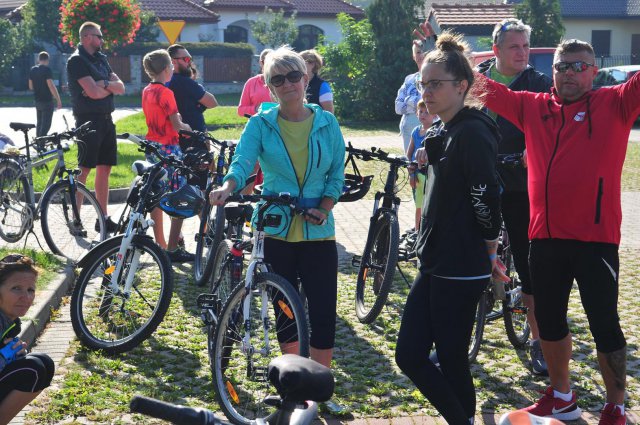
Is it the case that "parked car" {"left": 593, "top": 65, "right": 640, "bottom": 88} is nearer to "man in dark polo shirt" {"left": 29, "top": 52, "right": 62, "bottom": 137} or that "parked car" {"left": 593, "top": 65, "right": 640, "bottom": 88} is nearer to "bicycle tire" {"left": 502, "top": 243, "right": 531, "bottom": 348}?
"man in dark polo shirt" {"left": 29, "top": 52, "right": 62, "bottom": 137}

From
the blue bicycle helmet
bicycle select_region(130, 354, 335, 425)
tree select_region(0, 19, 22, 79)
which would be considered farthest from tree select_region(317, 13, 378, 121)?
bicycle select_region(130, 354, 335, 425)

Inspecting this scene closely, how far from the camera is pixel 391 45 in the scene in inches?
1176

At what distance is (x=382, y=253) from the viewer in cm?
762

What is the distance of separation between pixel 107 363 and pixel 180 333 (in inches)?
34.2

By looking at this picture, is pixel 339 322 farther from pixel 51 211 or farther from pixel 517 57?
pixel 51 211

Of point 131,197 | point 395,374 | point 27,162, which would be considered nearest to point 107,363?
point 131,197

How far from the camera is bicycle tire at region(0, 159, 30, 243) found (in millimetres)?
10008

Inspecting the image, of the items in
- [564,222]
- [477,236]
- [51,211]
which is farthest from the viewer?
[51,211]

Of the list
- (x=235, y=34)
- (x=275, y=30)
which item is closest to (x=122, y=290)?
(x=275, y=30)

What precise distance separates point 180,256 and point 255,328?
429cm

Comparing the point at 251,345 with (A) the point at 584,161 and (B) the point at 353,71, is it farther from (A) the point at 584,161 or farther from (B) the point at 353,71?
(B) the point at 353,71

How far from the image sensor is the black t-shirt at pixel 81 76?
405 inches

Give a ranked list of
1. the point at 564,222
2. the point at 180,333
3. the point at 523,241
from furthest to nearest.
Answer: the point at 180,333
the point at 523,241
the point at 564,222

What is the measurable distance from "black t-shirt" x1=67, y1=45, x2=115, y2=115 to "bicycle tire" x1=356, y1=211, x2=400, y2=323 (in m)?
4.06
